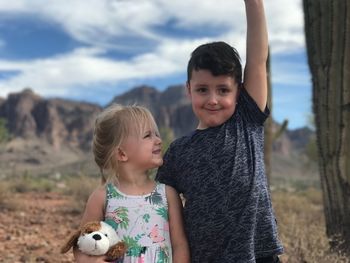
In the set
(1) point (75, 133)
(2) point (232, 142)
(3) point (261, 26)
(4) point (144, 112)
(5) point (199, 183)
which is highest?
(1) point (75, 133)

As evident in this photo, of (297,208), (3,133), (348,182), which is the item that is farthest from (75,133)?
(348,182)

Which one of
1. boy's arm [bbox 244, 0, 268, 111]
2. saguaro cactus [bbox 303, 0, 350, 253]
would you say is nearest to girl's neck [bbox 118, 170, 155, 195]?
boy's arm [bbox 244, 0, 268, 111]

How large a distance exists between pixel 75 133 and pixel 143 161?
128 metres

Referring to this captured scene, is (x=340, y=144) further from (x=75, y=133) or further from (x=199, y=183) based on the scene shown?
(x=75, y=133)

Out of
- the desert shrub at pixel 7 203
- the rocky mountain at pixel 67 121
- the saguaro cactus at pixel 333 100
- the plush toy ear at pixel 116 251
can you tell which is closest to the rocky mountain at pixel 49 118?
the rocky mountain at pixel 67 121

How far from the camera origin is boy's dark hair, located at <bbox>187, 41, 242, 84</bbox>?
10.3 ft

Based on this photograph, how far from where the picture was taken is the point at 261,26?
325 cm

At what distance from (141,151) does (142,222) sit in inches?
15.5

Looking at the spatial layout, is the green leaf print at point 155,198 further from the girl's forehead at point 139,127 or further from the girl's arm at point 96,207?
the girl's forehead at point 139,127

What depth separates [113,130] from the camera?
131 inches

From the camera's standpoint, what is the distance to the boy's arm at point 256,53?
3.24 metres

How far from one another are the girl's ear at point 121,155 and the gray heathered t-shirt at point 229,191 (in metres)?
0.29

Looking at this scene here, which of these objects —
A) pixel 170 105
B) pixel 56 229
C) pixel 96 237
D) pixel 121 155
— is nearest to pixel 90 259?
pixel 96 237

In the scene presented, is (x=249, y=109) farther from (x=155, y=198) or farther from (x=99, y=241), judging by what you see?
(x=99, y=241)
